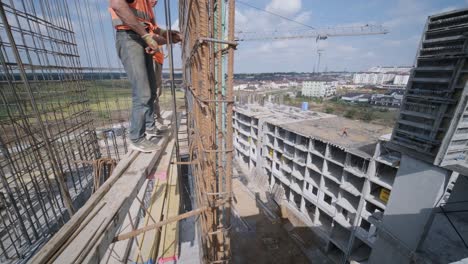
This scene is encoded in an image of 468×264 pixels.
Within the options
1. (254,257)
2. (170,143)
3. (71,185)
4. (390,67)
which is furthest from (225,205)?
(390,67)

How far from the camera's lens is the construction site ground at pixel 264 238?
9250 mm

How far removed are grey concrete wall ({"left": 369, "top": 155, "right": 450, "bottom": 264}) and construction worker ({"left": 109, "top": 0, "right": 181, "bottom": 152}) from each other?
18.5 feet

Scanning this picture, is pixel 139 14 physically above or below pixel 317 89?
above

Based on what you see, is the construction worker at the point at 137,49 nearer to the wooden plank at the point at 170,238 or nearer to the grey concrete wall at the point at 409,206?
the wooden plank at the point at 170,238

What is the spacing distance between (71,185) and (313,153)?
10.2 meters

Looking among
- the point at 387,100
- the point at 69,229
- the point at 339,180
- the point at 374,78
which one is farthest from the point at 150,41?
the point at 374,78

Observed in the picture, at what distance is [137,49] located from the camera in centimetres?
258

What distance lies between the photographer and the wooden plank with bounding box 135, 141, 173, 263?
3.19 meters

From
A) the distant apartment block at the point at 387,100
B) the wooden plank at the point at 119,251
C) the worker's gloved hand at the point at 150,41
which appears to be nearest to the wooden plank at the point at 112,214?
the wooden plank at the point at 119,251

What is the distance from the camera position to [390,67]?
270 feet

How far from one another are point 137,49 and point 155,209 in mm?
4372

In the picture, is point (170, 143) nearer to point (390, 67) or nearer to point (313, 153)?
point (313, 153)

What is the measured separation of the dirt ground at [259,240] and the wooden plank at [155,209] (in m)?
5.57

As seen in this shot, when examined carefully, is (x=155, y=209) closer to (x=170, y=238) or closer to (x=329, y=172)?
(x=170, y=238)
